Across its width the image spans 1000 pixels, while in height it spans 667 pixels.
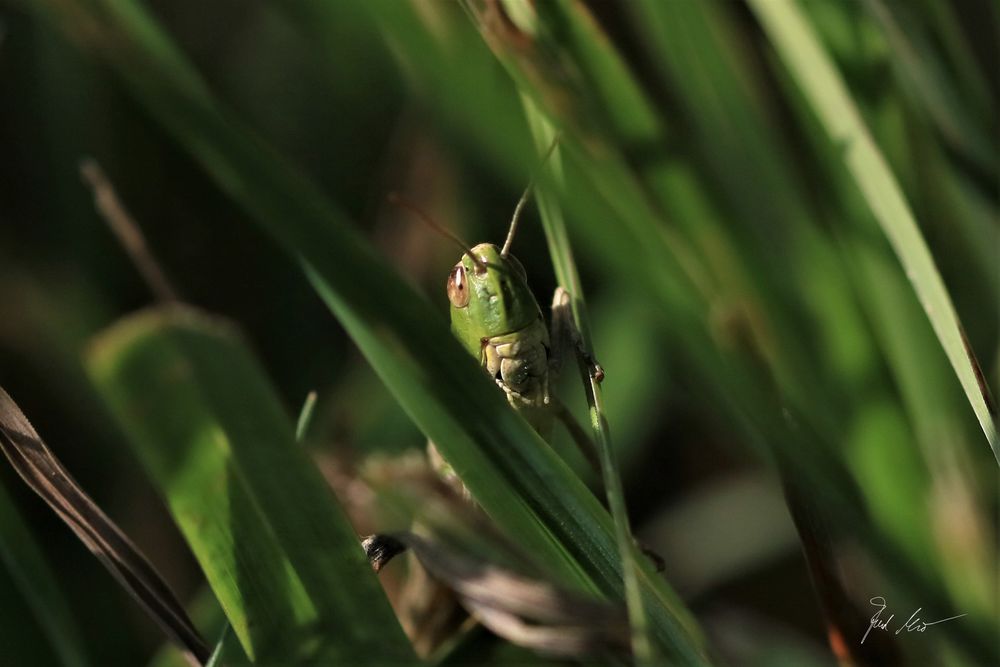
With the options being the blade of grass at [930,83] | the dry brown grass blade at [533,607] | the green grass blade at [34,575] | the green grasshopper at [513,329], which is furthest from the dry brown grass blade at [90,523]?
the blade of grass at [930,83]

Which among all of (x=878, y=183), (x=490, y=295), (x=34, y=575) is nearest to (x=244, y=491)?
(x=34, y=575)

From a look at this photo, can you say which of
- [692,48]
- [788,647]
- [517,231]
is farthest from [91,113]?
[788,647]

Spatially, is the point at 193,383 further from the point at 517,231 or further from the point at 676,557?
the point at 676,557

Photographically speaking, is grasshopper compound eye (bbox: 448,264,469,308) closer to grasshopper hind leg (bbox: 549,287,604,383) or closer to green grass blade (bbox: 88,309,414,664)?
grasshopper hind leg (bbox: 549,287,604,383)

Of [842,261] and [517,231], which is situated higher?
[517,231]

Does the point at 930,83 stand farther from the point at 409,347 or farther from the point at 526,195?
the point at 409,347

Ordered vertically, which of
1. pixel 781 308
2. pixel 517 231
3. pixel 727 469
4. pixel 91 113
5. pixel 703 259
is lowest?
pixel 727 469
